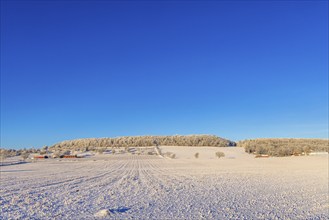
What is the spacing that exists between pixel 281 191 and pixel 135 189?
590 cm

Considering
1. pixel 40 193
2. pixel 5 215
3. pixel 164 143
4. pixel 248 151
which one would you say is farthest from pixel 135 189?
pixel 164 143

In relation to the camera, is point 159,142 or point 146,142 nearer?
point 146,142

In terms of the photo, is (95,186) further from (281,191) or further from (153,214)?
(281,191)

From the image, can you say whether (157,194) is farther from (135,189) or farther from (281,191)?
(281,191)

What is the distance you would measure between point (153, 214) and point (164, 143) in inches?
3103

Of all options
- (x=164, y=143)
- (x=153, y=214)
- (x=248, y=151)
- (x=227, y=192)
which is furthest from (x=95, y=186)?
(x=164, y=143)

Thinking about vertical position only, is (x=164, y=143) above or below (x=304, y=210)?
above

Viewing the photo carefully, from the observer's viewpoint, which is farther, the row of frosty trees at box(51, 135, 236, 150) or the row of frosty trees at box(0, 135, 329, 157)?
the row of frosty trees at box(51, 135, 236, 150)

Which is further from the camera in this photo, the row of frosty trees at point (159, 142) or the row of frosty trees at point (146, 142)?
the row of frosty trees at point (146, 142)

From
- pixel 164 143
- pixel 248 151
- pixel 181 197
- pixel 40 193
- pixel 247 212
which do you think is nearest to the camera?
pixel 247 212

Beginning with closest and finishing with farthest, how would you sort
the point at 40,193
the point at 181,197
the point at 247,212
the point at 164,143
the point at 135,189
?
the point at 247,212 < the point at 181,197 < the point at 40,193 < the point at 135,189 < the point at 164,143

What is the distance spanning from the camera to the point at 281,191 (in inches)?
554

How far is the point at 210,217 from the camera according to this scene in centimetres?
876

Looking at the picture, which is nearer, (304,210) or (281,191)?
(304,210)
